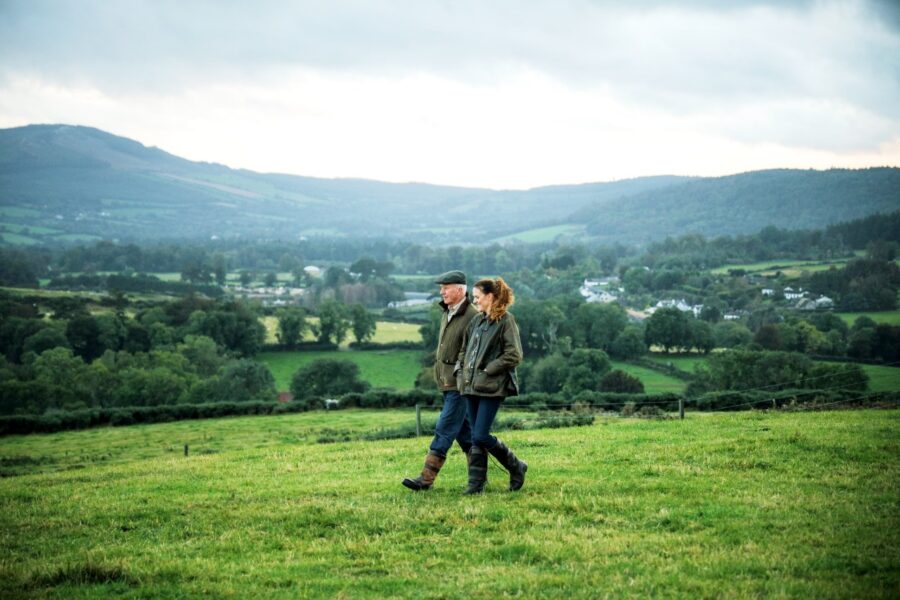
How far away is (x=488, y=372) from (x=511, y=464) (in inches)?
56.1

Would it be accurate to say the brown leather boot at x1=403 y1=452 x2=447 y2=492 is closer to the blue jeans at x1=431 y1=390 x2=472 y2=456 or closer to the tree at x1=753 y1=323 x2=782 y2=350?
the blue jeans at x1=431 y1=390 x2=472 y2=456

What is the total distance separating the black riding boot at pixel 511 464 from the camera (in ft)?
35.7

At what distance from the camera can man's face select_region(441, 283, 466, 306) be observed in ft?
37.8

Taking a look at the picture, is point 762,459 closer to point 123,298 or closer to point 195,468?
point 195,468

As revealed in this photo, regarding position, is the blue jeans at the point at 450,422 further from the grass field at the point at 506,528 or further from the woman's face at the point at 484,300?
the woman's face at the point at 484,300

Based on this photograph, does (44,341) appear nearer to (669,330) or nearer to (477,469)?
(669,330)

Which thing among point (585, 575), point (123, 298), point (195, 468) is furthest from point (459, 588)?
point (123, 298)

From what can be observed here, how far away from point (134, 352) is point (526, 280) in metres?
108

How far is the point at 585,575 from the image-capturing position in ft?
24.5

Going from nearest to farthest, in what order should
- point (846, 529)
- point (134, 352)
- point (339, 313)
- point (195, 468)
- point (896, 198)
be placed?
point (846, 529)
point (195, 468)
point (134, 352)
point (339, 313)
point (896, 198)

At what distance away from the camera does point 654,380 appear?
7656cm

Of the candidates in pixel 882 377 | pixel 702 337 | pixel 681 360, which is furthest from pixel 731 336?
pixel 882 377

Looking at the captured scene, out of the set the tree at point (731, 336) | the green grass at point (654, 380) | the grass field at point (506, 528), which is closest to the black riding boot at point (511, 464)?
the grass field at point (506, 528)

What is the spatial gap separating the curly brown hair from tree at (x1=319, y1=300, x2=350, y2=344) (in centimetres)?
8959
